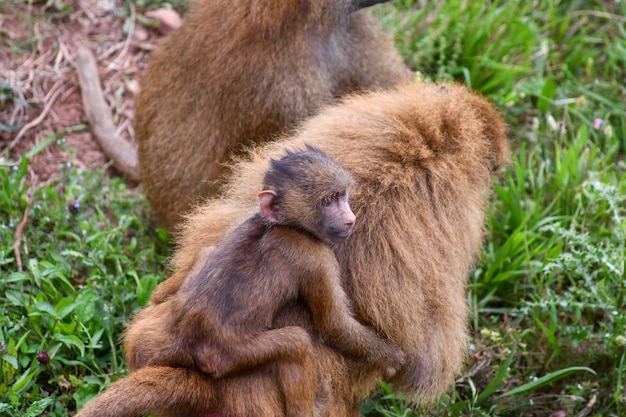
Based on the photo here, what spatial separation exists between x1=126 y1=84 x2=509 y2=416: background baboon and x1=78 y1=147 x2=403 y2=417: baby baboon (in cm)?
10

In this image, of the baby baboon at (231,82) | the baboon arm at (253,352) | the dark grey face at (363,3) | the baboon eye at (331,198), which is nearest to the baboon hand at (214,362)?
the baboon arm at (253,352)

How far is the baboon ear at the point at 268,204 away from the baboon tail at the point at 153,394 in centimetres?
58

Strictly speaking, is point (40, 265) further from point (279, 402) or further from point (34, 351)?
point (279, 402)

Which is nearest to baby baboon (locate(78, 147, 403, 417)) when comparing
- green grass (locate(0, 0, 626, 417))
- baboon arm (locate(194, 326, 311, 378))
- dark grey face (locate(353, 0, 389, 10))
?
baboon arm (locate(194, 326, 311, 378))

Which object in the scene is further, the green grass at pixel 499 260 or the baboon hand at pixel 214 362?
the green grass at pixel 499 260

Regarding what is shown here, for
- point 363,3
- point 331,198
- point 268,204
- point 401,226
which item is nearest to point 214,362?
point 268,204

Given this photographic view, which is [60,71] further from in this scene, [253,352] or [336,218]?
[253,352]

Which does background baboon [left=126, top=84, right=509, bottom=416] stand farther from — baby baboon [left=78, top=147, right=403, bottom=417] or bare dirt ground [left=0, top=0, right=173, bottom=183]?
bare dirt ground [left=0, top=0, right=173, bottom=183]

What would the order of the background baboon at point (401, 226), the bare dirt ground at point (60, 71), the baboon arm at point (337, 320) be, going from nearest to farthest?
the baboon arm at point (337, 320) → the background baboon at point (401, 226) → the bare dirt ground at point (60, 71)

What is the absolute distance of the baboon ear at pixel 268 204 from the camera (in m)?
2.90

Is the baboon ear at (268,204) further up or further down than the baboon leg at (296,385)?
further up

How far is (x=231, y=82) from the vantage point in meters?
4.23

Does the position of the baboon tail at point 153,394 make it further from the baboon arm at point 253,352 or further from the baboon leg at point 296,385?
the baboon leg at point 296,385

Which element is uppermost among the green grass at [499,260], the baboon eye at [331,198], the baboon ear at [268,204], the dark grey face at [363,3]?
the dark grey face at [363,3]
